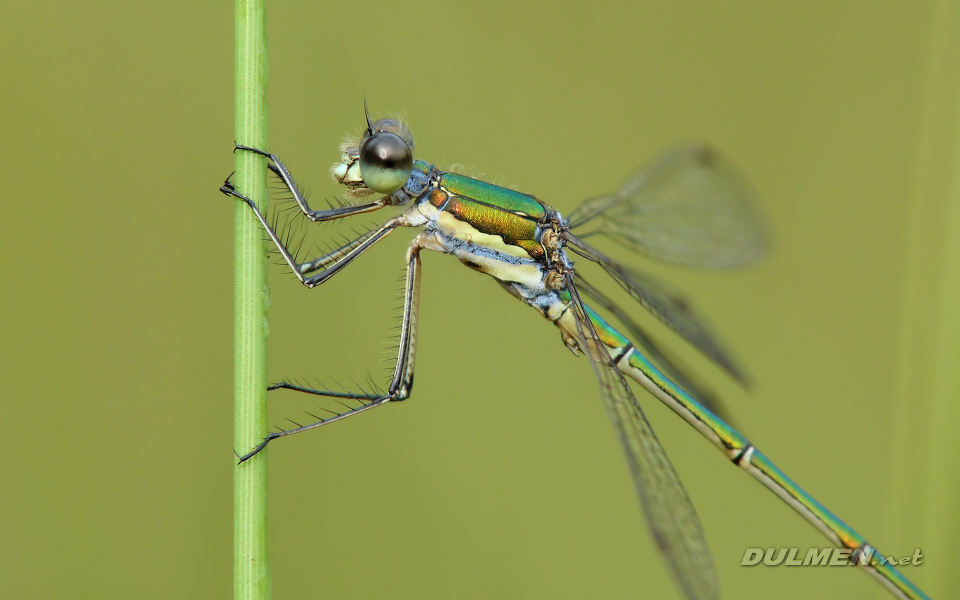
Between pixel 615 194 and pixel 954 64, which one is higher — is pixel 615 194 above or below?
below

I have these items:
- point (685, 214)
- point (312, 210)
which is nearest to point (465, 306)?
point (685, 214)

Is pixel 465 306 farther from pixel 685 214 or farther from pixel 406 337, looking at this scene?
pixel 685 214

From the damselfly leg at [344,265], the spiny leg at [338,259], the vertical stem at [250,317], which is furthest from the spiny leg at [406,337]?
the vertical stem at [250,317]

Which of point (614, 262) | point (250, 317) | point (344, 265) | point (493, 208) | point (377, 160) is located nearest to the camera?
point (250, 317)

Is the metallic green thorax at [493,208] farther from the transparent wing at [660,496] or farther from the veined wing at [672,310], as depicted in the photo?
the transparent wing at [660,496]
